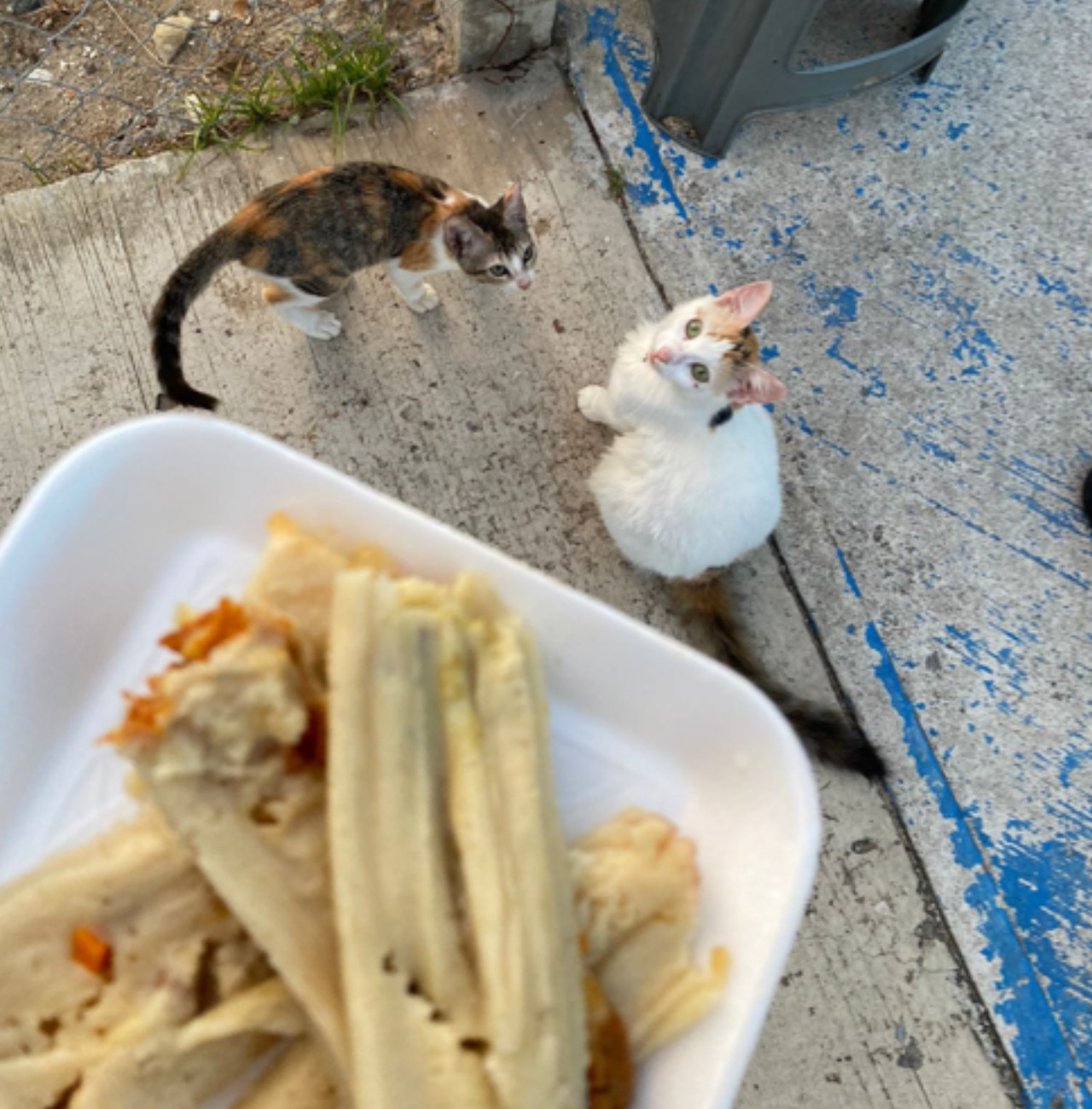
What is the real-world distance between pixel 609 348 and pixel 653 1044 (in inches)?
53.7

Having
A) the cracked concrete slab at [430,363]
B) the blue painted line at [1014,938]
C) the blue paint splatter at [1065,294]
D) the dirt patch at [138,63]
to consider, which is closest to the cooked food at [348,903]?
the cracked concrete slab at [430,363]

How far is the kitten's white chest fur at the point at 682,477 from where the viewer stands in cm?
135

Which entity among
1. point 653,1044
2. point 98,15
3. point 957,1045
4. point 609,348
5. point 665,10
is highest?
point 665,10

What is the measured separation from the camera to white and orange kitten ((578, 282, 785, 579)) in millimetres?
1323

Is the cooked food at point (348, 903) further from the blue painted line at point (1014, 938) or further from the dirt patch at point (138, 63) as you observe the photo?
the dirt patch at point (138, 63)

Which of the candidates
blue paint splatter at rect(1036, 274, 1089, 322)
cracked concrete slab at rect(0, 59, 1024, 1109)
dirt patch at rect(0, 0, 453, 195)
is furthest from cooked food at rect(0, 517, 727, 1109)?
blue paint splatter at rect(1036, 274, 1089, 322)

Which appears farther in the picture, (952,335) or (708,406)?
(952,335)

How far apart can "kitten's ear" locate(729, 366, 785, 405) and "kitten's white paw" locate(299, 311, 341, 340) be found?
89 centimetres

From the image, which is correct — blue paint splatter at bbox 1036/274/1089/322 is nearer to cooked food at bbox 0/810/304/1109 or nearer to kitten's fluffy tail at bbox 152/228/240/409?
kitten's fluffy tail at bbox 152/228/240/409

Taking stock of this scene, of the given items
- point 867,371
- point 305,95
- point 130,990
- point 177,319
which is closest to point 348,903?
point 130,990

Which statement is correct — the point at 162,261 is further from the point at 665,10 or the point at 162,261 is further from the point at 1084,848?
the point at 1084,848

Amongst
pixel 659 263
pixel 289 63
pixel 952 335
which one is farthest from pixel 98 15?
pixel 952 335

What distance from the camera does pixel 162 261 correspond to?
70.2 inches

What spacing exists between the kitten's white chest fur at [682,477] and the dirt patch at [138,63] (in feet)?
3.58
